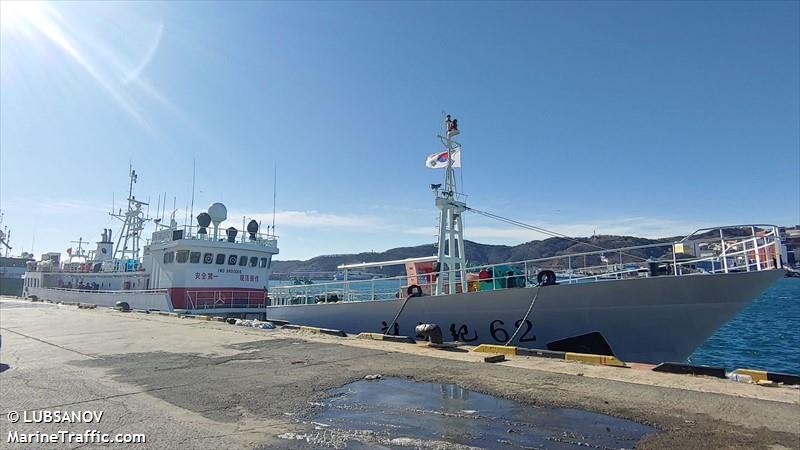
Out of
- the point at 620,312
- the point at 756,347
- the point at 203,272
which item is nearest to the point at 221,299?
the point at 203,272

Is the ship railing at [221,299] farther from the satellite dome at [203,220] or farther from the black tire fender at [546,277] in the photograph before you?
the black tire fender at [546,277]

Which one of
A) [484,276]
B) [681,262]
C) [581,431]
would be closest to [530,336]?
[484,276]

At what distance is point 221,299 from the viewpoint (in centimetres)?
2384

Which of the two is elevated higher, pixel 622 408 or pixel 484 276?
pixel 484 276

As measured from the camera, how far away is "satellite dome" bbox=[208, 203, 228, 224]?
25.1m

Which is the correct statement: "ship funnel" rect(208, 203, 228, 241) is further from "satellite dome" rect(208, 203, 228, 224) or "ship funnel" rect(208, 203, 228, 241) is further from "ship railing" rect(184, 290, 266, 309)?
"ship railing" rect(184, 290, 266, 309)

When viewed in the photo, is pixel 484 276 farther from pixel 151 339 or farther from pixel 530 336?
pixel 151 339

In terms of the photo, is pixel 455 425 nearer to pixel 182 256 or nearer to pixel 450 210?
pixel 450 210

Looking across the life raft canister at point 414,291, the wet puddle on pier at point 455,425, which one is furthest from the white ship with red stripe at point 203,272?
the wet puddle on pier at point 455,425

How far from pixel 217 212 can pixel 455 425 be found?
23.3 metres

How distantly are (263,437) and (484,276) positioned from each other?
10.8m

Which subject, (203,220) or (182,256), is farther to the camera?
(203,220)

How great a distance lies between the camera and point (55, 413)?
5.38 metres

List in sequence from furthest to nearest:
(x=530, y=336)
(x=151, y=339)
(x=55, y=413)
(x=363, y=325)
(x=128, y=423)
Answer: (x=363, y=325), (x=151, y=339), (x=530, y=336), (x=55, y=413), (x=128, y=423)
